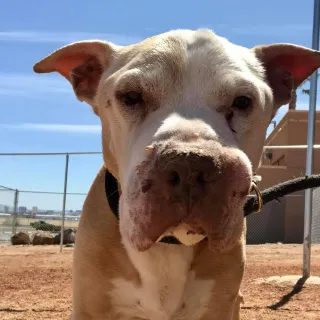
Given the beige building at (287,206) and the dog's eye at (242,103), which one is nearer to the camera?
the dog's eye at (242,103)

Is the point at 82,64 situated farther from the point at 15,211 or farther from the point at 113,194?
the point at 15,211

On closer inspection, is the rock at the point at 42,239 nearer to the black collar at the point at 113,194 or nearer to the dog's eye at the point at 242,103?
the black collar at the point at 113,194

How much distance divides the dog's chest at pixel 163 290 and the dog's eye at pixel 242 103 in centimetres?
100

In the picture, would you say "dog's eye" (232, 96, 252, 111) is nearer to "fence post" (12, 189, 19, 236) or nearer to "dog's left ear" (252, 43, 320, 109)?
"dog's left ear" (252, 43, 320, 109)

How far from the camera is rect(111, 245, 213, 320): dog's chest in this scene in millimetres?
3418

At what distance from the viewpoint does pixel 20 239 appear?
17.3m

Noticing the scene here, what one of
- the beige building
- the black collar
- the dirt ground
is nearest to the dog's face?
the black collar

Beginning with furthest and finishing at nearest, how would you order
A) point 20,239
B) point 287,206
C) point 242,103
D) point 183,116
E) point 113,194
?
point 287,206, point 20,239, point 113,194, point 242,103, point 183,116

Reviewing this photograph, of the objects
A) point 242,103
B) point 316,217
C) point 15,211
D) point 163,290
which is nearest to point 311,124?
point 163,290

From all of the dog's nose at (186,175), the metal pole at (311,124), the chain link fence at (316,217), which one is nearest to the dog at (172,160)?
the dog's nose at (186,175)

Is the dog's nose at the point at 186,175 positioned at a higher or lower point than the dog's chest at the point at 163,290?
higher

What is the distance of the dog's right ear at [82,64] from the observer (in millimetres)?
3570

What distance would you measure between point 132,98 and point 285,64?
1233 mm

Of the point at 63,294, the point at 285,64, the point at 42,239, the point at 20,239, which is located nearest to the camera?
the point at 285,64
